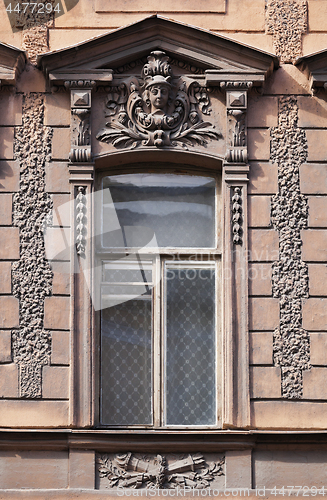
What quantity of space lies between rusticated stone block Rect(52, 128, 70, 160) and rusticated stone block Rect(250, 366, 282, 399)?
2.92m

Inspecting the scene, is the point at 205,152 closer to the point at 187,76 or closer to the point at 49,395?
the point at 187,76

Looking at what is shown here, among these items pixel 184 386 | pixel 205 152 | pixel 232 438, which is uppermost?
pixel 205 152

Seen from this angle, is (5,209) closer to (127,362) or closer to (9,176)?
(9,176)

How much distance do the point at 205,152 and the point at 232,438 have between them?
290 centimetres

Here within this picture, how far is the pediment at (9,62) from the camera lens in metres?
7.24

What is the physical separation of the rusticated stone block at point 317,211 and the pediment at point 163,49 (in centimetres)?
138

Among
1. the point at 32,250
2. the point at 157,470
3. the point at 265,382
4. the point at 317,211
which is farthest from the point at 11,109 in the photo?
the point at 157,470

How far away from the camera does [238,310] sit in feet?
23.0

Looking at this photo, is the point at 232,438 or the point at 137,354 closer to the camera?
the point at 232,438

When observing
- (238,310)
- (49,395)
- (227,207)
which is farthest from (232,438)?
(227,207)

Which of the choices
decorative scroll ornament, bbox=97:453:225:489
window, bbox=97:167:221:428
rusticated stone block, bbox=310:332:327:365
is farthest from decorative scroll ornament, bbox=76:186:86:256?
rusticated stone block, bbox=310:332:327:365

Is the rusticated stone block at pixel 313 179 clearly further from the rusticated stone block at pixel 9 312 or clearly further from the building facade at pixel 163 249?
the rusticated stone block at pixel 9 312

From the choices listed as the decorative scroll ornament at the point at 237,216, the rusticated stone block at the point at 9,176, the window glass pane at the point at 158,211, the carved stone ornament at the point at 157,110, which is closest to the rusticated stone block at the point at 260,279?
the decorative scroll ornament at the point at 237,216

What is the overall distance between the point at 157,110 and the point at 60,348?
2644 millimetres
